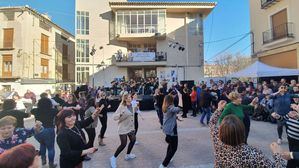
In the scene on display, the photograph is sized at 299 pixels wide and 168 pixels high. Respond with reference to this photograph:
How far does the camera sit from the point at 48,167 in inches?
214

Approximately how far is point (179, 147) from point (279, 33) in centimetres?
1574

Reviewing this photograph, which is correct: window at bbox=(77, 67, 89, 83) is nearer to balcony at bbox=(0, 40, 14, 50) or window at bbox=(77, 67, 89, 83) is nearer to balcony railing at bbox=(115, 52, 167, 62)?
balcony railing at bbox=(115, 52, 167, 62)

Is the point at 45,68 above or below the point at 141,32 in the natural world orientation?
below

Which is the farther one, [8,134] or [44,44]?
[44,44]

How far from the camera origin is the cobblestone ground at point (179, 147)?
18.1 ft

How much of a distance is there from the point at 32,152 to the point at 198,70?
88.9ft

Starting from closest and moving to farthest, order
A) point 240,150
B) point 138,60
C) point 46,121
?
point 240,150 → point 46,121 → point 138,60

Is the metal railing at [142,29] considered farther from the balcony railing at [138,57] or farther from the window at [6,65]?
the window at [6,65]

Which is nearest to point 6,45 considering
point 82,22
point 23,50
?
point 23,50

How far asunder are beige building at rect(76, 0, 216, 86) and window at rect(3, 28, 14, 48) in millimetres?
9590

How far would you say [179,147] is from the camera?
6.81 metres

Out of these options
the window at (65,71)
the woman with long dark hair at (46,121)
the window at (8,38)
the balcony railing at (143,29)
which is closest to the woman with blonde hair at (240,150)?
the woman with long dark hair at (46,121)

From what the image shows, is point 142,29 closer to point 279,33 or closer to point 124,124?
point 279,33

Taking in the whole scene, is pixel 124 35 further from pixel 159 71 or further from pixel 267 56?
pixel 267 56
